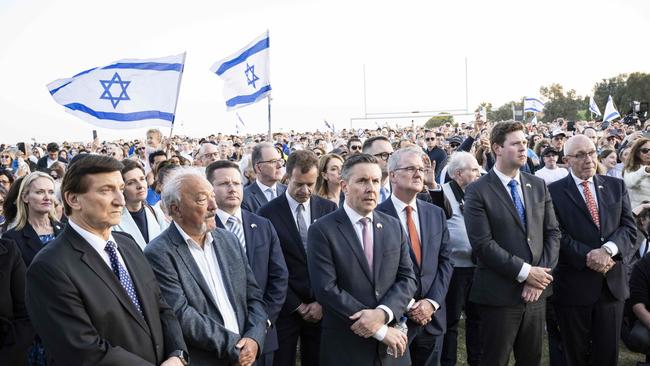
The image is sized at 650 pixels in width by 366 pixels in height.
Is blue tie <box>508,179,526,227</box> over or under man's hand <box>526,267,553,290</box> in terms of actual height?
over

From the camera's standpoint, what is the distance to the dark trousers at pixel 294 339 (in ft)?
16.3

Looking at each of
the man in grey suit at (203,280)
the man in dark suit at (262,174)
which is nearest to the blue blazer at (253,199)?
the man in dark suit at (262,174)

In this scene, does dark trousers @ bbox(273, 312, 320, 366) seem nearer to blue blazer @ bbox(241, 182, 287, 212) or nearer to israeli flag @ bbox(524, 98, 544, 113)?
blue blazer @ bbox(241, 182, 287, 212)

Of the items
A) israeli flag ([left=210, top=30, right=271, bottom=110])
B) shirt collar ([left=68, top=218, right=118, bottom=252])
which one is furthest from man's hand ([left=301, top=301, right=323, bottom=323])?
israeli flag ([left=210, top=30, right=271, bottom=110])

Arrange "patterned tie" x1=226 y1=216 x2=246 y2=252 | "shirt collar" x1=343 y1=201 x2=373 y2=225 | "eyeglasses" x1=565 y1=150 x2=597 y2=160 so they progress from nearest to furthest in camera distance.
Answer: "shirt collar" x1=343 y1=201 x2=373 y2=225, "patterned tie" x1=226 y1=216 x2=246 y2=252, "eyeglasses" x1=565 y1=150 x2=597 y2=160

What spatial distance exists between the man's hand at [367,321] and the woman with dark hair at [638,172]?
498cm

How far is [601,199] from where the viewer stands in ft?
17.7

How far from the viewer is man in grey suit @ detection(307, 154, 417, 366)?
4031 mm

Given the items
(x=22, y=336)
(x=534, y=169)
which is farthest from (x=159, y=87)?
(x=534, y=169)

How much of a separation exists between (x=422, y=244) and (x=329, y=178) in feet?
4.56

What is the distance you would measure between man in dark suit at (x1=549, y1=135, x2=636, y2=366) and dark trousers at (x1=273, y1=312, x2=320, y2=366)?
2.26m

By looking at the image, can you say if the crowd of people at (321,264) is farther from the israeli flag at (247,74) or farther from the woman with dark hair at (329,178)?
the israeli flag at (247,74)

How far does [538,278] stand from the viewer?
4.76 m

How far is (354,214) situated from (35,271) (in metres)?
2.14
